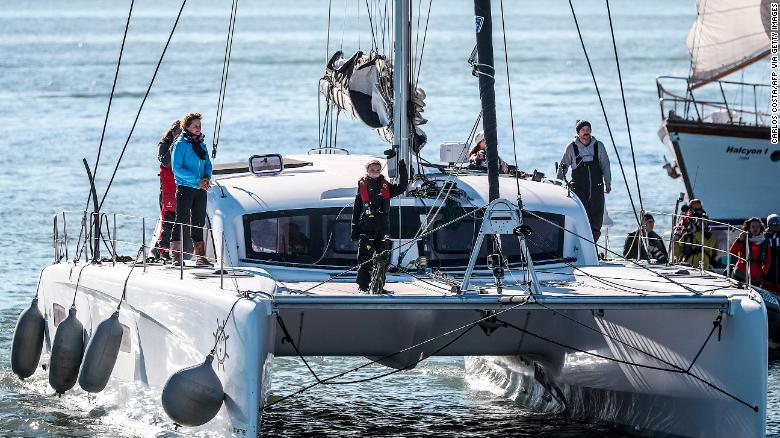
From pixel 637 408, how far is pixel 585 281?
1259 millimetres

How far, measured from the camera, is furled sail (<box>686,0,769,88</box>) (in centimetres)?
2603

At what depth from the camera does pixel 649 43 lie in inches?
2904

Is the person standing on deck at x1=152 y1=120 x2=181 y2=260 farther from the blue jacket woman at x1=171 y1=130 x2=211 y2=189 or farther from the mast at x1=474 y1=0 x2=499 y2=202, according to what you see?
the mast at x1=474 y1=0 x2=499 y2=202

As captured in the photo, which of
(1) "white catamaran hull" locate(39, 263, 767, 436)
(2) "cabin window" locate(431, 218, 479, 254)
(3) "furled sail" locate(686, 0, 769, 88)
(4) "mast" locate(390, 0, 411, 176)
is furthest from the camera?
(3) "furled sail" locate(686, 0, 769, 88)

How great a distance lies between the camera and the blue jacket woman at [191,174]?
12.5m

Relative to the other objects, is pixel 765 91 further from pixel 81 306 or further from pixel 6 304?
pixel 81 306

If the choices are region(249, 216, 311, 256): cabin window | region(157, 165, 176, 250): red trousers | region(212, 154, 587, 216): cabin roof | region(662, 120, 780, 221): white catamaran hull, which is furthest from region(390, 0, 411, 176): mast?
region(662, 120, 780, 221): white catamaran hull

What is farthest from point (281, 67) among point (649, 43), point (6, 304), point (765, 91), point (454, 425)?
point (454, 425)

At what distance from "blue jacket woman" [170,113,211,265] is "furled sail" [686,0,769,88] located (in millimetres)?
15516

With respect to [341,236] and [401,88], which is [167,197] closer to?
[341,236]

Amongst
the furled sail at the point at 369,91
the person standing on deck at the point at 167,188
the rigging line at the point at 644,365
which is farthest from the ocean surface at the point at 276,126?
the person standing on deck at the point at 167,188

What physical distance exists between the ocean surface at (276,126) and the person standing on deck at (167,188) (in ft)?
4.70

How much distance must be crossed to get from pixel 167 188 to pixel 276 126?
24493 millimetres

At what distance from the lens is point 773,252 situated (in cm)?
1656
